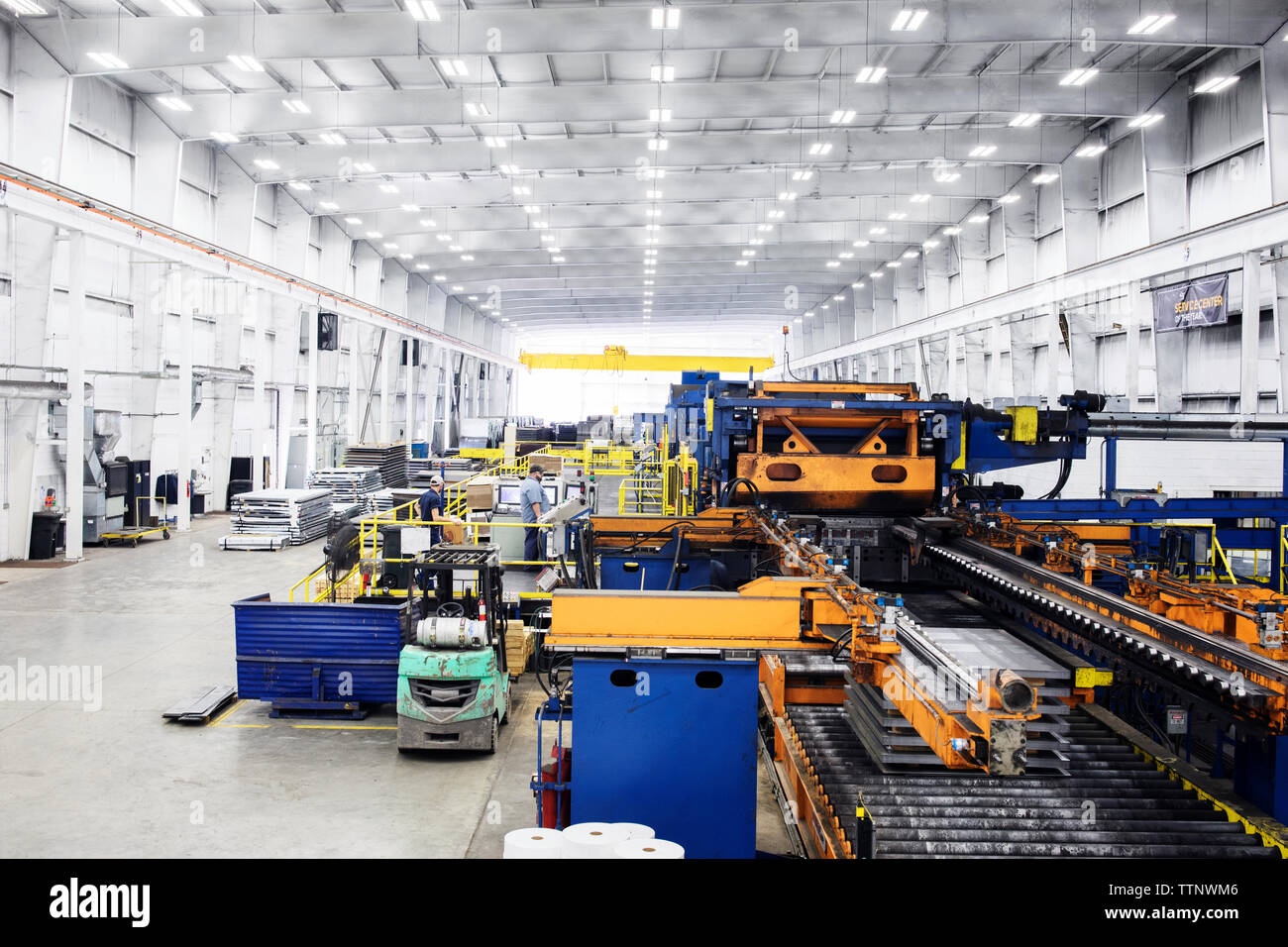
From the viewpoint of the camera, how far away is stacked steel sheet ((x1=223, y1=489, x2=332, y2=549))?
16703mm

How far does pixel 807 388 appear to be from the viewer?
26.9ft

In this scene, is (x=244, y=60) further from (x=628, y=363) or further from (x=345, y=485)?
(x=628, y=363)

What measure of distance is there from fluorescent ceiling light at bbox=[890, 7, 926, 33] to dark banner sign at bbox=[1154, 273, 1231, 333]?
22.0 ft

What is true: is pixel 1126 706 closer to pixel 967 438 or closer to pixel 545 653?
pixel 967 438

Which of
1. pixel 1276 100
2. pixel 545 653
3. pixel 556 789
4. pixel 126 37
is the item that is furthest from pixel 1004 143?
pixel 556 789

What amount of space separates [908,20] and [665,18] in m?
3.19

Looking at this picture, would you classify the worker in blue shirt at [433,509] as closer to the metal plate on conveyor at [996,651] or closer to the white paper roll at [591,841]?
the metal plate on conveyor at [996,651]

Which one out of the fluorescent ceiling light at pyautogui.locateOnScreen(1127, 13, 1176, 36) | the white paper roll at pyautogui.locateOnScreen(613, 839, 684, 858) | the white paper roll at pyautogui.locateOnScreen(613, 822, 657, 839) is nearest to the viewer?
the white paper roll at pyautogui.locateOnScreen(613, 839, 684, 858)

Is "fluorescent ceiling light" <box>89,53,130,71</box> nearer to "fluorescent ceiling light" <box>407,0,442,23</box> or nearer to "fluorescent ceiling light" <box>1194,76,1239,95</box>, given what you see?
"fluorescent ceiling light" <box>407,0,442,23</box>

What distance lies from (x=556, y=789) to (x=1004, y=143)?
17.2 metres

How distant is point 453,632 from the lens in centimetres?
700

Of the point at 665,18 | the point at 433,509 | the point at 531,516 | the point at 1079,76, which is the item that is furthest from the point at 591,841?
the point at 1079,76

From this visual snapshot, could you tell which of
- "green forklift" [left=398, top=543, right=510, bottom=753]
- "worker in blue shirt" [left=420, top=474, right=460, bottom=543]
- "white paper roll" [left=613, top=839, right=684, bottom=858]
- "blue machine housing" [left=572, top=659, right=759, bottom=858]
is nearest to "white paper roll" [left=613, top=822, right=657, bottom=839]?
"white paper roll" [left=613, top=839, right=684, bottom=858]

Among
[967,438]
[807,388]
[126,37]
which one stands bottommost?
[967,438]
